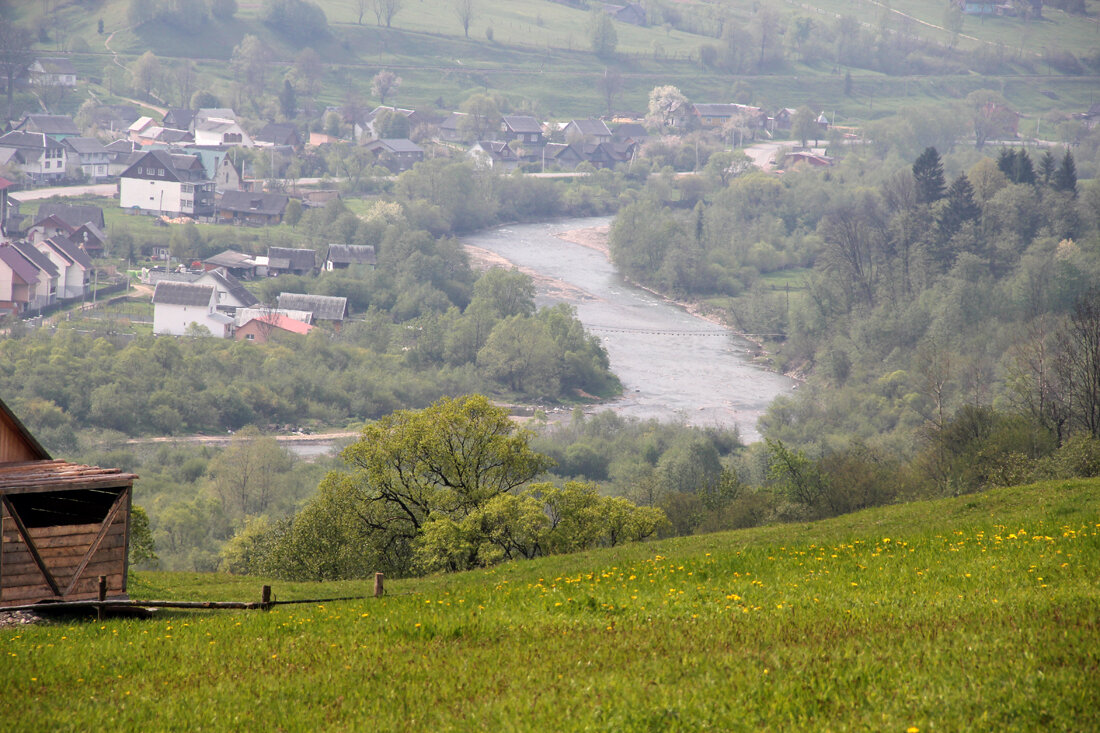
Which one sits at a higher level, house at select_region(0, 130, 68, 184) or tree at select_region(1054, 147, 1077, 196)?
tree at select_region(1054, 147, 1077, 196)

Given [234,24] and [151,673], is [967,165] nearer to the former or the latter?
[234,24]

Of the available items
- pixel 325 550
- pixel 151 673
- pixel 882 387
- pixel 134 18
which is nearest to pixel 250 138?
Result: pixel 134 18

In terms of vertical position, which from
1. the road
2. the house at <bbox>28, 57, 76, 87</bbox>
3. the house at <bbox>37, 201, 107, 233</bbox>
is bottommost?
the house at <bbox>37, 201, 107, 233</bbox>

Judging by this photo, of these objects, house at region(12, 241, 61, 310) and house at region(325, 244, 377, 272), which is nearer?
house at region(12, 241, 61, 310)

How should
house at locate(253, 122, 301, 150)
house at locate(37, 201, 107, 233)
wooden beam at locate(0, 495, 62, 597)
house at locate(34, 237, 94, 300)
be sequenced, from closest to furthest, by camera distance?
1. wooden beam at locate(0, 495, 62, 597)
2. house at locate(34, 237, 94, 300)
3. house at locate(37, 201, 107, 233)
4. house at locate(253, 122, 301, 150)

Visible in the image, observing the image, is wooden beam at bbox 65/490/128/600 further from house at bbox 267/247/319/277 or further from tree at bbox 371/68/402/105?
tree at bbox 371/68/402/105

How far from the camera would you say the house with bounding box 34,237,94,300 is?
88.3 m

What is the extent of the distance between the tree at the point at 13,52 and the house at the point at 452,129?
6549 cm

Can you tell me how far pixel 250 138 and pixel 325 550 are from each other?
4914 inches

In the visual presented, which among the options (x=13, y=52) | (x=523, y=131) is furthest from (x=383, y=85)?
(x=13, y=52)

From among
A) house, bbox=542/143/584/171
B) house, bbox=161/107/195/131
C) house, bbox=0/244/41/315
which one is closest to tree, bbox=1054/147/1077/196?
house, bbox=542/143/584/171

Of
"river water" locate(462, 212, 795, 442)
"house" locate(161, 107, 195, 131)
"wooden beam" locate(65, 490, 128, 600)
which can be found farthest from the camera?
"house" locate(161, 107, 195, 131)

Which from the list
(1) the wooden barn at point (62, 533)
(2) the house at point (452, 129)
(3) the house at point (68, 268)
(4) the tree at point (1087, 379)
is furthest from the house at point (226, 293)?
(2) the house at point (452, 129)

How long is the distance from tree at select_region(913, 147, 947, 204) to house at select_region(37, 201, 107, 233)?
83171 millimetres
